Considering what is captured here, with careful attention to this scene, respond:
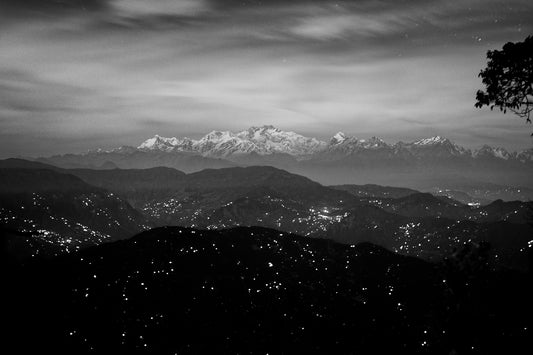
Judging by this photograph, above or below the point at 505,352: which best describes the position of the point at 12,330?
above

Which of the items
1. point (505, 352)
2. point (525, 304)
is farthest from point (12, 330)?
point (505, 352)

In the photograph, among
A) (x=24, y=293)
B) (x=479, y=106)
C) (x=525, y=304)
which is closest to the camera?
(x=24, y=293)

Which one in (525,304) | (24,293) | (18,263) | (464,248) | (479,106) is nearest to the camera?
(18,263)

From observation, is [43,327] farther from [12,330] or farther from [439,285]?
[439,285]

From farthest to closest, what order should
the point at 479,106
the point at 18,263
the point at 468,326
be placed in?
1. the point at 468,326
2. the point at 479,106
3. the point at 18,263

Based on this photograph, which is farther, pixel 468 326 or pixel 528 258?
pixel 468 326

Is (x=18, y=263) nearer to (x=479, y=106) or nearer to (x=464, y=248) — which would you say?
(x=479, y=106)

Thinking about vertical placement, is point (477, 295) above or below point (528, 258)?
below

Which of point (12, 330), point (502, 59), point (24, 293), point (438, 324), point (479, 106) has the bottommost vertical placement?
point (438, 324)

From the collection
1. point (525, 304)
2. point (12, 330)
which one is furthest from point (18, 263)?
point (525, 304)
